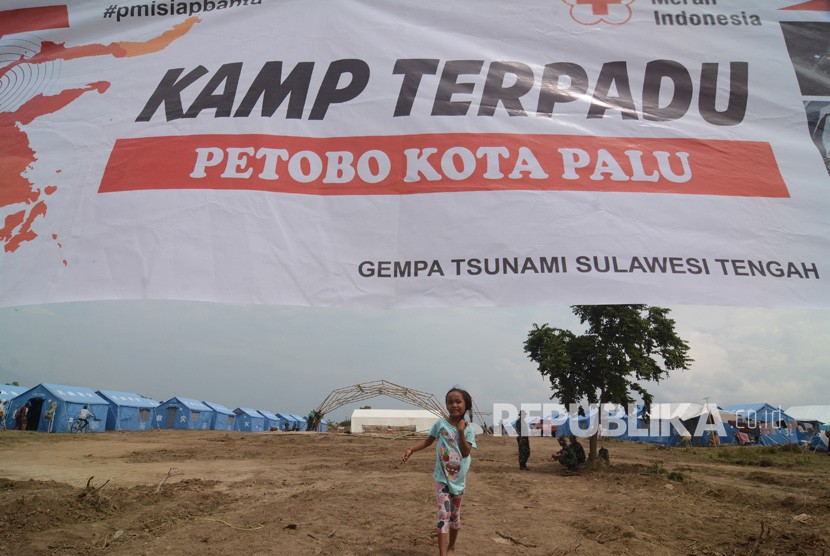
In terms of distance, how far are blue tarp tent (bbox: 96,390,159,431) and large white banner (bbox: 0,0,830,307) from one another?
33.4 metres

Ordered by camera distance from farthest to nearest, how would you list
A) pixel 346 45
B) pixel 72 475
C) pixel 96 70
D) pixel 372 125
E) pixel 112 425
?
pixel 112 425, pixel 72 475, pixel 96 70, pixel 346 45, pixel 372 125

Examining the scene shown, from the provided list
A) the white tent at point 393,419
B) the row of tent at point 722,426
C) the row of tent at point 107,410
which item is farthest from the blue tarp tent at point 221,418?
the row of tent at point 722,426

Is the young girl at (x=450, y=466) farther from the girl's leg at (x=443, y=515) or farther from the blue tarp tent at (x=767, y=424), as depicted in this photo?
the blue tarp tent at (x=767, y=424)

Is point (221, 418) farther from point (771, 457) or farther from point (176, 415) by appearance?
point (771, 457)

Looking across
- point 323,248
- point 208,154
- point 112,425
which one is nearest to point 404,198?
point 323,248

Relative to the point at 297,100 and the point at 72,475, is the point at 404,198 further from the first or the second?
the point at 72,475

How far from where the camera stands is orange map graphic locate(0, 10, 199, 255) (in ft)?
5.52

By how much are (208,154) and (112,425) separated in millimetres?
33942

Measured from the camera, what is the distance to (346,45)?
1.81 m

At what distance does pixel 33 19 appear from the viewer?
6.83ft

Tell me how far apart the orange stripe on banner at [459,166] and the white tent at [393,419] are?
136 ft

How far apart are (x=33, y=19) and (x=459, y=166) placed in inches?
74.8

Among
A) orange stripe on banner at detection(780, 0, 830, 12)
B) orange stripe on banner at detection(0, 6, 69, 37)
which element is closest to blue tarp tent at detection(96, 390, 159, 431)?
orange stripe on banner at detection(0, 6, 69, 37)

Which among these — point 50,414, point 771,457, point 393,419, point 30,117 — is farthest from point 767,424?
point 50,414
